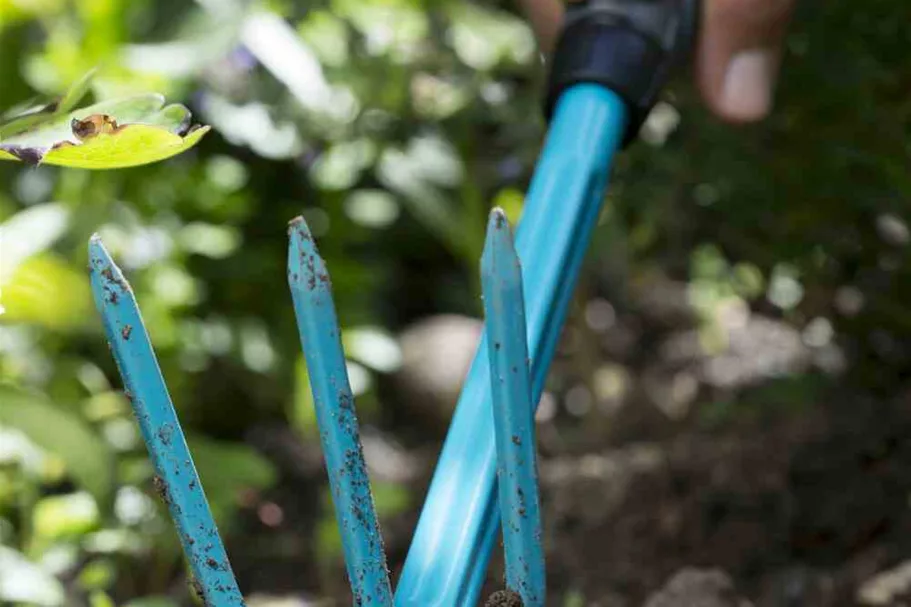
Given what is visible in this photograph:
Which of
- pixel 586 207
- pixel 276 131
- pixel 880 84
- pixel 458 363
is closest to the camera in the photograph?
pixel 586 207

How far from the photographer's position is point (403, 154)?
1.59 meters

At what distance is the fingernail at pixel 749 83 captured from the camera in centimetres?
109

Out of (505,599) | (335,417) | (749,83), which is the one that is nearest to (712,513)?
(749,83)

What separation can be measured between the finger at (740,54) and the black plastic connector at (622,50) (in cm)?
4

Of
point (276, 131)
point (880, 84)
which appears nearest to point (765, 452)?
point (880, 84)

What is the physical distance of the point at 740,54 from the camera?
1085 millimetres

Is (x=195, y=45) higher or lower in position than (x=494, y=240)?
lower

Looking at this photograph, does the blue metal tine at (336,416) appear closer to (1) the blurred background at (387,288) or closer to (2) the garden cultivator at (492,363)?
(2) the garden cultivator at (492,363)

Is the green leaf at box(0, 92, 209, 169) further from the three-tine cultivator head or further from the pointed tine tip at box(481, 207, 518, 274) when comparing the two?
the pointed tine tip at box(481, 207, 518, 274)

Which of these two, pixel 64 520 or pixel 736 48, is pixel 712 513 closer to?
pixel 736 48

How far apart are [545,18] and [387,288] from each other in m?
0.77

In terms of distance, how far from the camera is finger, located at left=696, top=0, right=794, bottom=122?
1.04 m

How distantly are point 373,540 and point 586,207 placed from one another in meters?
0.34

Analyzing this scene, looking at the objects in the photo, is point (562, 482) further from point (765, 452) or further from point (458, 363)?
point (458, 363)
